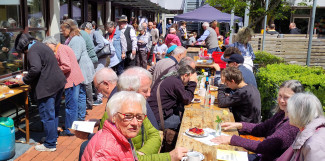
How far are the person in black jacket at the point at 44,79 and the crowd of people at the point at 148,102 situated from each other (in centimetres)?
1

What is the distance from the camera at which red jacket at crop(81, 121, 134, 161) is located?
2.02 m

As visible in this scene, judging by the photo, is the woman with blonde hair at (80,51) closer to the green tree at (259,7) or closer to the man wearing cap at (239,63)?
the man wearing cap at (239,63)

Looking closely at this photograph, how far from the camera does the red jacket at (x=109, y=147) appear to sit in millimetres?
2019

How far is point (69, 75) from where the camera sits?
18.3 ft

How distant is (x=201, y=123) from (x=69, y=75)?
108 inches

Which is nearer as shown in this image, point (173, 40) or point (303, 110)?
point (303, 110)

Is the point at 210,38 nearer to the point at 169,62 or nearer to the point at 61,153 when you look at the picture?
the point at 169,62

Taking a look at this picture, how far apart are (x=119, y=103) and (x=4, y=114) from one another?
4.78 metres

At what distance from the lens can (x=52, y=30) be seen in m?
7.75

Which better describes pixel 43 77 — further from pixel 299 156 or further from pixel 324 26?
pixel 324 26

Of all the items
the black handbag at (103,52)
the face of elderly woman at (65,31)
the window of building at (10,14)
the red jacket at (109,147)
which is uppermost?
the window of building at (10,14)

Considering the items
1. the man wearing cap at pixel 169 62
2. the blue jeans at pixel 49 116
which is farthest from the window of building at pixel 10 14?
the man wearing cap at pixel 169 62

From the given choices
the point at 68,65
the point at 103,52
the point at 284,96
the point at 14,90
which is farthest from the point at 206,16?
the point at 284,96

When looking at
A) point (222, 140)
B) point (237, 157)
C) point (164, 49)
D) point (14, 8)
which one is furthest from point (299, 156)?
point (164, 49)
